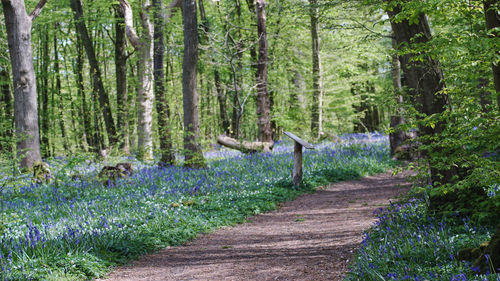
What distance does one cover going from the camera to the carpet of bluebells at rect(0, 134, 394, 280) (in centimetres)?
485

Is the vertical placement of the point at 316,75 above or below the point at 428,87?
above

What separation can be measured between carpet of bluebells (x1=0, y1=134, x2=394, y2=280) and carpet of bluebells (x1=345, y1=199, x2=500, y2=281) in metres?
3.28

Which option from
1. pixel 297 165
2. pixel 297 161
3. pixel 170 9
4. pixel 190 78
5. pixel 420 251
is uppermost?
pixel 170 9

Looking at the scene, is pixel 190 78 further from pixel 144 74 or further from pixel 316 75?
pixel 316 75

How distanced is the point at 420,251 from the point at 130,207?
543 cm

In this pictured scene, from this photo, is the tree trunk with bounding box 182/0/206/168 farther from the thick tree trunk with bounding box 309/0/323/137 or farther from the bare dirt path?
the thick tree trunk with bounding box 309/0/323/137

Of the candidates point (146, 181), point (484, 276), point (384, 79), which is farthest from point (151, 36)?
point (384, 79)

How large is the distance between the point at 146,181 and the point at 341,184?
544 centimetres

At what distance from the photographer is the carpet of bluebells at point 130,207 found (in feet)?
15.9

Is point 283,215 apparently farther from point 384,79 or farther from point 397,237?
point 384,79

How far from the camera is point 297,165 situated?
9.90 metres

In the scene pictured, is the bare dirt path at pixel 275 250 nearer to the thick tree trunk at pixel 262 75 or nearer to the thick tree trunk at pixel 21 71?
the thick tree trunk at pixel 262 75

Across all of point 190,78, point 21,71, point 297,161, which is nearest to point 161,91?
point 190,78

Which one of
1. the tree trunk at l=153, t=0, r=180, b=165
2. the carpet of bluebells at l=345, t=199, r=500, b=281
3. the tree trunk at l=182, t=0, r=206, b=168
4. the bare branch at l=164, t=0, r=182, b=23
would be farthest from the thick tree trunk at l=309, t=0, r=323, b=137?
the carpet of bluebells at l=345, t=199, r=500, b=281
